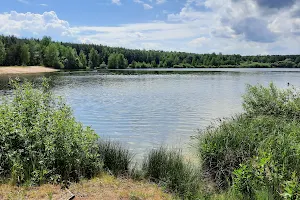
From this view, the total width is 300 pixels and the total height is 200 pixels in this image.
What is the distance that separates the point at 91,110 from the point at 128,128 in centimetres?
658

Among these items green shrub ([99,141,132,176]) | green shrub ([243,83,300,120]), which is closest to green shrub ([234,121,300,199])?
green shrub ([99,141,132,176])

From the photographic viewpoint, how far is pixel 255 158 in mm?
6020

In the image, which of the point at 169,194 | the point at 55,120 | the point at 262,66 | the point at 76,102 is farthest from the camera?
the point at 262,66

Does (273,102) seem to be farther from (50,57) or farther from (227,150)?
(50,57)

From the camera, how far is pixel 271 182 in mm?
5590

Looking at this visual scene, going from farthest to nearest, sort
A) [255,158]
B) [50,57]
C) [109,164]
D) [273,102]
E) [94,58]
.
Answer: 1. [94,58]
2. [50,57]
3. [273,102]
4. [109,164]
5. [255,158]

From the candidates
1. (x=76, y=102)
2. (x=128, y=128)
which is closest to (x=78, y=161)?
(x=128, y=128)

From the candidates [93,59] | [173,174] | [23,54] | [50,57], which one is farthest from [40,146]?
[93,59]

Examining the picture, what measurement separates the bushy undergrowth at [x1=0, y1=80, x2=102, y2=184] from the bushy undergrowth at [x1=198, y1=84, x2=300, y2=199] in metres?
3.30

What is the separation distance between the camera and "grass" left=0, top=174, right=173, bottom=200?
230 inches

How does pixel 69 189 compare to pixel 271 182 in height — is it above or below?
below

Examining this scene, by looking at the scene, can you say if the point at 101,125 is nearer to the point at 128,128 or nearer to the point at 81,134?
the point at 128,128

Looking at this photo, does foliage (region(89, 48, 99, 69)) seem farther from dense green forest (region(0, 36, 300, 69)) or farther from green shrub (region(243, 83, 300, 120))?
green shrub (region(243, 83, 300, 120))

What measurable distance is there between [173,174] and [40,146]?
3.37 m
